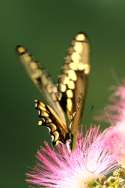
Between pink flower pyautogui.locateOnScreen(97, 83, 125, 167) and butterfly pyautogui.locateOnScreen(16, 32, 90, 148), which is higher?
butterfly pyautogui.locateOnScreen(16, 32, 90, 148)

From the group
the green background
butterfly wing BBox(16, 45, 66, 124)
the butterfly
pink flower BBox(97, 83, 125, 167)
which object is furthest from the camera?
the green background

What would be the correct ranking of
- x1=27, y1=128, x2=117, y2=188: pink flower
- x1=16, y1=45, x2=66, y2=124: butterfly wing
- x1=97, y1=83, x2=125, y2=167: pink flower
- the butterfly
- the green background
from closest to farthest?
x1=97, y1=83, x2=125, y2=167: pink flower, x1=27, y1=128, x2=117, y2=188: pink flower, the butterfly, x1=16, y1=45, x2=66, y2=124: butterfly wing, the green background

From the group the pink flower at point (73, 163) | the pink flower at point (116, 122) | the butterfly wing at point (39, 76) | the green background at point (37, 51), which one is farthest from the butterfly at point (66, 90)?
the green background at point (37, 51)

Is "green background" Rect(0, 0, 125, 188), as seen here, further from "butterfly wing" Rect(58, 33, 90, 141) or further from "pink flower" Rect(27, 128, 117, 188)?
"pink flower" Rect(27, 128, 117, 188)

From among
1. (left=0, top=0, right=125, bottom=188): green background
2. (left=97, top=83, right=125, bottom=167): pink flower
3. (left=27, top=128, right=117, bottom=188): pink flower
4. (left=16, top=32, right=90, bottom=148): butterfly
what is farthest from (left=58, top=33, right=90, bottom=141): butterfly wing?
(left=0, top=0, right=125, bottom=188): green background

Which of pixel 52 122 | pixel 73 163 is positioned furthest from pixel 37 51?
pixel 73 163

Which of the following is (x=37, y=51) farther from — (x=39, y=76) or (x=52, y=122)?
(x=52, y=122)

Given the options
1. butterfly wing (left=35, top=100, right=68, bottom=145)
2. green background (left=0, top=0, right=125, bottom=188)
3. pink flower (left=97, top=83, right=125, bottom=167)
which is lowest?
pink flower (left=97, top=83, right=125, bottom=167)
